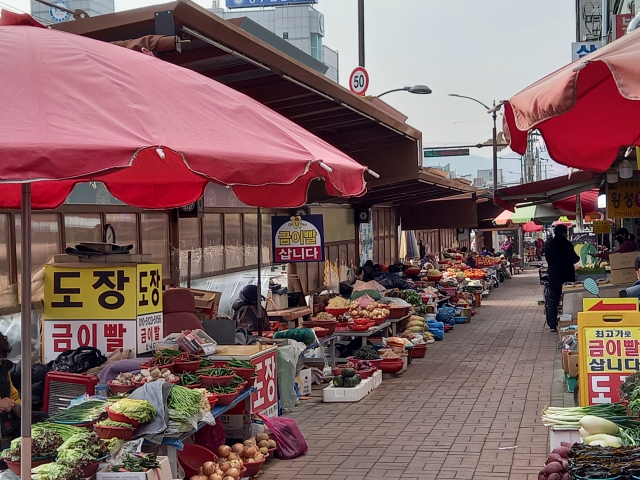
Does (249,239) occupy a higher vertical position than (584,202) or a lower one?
lower

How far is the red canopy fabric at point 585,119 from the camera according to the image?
13.8 feet

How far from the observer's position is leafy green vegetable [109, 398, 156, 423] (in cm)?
572

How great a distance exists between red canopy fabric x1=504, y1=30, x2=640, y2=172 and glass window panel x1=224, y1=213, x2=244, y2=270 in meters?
7.72

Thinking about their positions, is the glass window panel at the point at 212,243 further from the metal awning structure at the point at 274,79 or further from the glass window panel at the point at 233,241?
the metal awning structure at the point at 274,79

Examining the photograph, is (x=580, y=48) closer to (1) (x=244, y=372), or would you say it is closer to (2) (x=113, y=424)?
(1) (x=244, y=372)

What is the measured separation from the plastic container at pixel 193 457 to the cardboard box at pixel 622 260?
912 centimetres

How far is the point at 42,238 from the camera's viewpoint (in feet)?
27.2

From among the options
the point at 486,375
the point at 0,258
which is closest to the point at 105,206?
the point at 0,258

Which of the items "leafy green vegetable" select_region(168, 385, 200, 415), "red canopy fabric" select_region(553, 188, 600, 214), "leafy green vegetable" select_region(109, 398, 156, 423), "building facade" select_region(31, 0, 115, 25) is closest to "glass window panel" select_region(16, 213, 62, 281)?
"leafy green vegetable" select_region(168, 385, 200, 415)

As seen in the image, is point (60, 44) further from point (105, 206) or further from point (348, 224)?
point (348, 224)

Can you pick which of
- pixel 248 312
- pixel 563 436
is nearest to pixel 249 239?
pixel 248 312

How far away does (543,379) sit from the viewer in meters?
12.6

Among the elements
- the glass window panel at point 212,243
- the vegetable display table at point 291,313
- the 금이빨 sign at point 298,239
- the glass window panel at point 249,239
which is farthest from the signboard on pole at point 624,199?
the glass window panel at point 212,243

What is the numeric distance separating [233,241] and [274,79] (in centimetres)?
399
